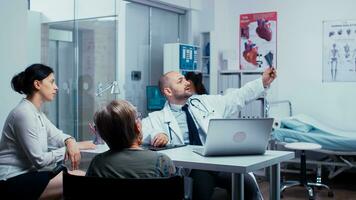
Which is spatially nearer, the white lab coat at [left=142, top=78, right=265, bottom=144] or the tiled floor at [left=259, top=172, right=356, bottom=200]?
the white lab coat at [left=142, top=78, right=265, bottom=144]

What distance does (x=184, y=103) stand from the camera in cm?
308

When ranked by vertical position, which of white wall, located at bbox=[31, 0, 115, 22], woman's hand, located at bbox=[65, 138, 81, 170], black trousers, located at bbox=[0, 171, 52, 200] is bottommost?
black trousers, located at bbox=[0, 171, 52, 200]

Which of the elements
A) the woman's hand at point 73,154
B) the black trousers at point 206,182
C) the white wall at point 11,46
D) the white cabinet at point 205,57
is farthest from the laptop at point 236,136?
the white cabinet at point 205,57

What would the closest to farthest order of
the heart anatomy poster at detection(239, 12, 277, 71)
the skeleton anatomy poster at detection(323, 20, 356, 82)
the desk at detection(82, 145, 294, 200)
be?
the desk at detection(82, 145, 294, 200), the skeleton anatomy poster at detection(323, 20, 356, 82), the heart anatomy poster at detection(239, 12, 277, 71)

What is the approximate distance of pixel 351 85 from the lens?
5.51 m

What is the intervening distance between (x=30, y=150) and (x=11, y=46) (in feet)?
4.76

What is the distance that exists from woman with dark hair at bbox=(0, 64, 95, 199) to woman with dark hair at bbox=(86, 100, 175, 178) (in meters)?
0.72

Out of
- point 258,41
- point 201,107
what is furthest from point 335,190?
point 201,107

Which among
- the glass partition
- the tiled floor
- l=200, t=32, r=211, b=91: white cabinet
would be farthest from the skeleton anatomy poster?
the glass partition

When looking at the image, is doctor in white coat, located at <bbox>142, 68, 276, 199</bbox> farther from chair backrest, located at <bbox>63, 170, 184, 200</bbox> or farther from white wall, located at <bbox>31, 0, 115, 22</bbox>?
white wall, located at <bbox>31, 0, 115, 22</bbox>

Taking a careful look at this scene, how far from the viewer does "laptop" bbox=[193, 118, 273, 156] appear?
2.20m

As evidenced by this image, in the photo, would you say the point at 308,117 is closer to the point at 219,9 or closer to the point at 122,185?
the point at 219,9

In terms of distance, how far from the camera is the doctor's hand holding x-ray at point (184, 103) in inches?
115

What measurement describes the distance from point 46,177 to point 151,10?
3.84 metres
